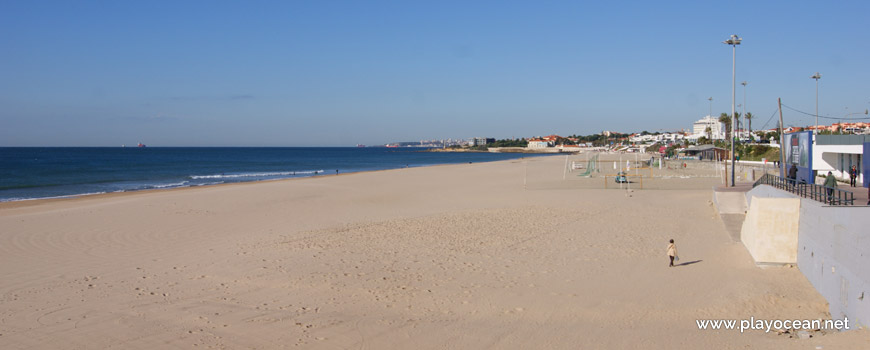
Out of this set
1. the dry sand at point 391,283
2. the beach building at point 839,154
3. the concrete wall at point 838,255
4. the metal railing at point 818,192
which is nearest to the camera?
the concrete wall at point 838,255

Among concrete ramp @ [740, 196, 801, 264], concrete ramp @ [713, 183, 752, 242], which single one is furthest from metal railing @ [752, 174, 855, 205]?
concrete ramp @ [713, 183, 752, 242]

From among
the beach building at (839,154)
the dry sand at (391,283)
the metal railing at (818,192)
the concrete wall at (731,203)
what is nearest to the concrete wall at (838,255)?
the metal railing at (818,192)

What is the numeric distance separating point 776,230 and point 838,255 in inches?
101

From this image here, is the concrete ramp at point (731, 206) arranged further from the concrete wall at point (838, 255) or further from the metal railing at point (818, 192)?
the concrete wall at point (838, 255)

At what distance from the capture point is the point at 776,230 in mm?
10133

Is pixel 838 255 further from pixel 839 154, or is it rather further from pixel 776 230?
pixel 839 154

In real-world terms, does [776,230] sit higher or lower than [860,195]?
lower

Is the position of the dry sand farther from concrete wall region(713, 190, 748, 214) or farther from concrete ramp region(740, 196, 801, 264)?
concrete wall region(713, 190, 748, 214)

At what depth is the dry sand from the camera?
7.22m

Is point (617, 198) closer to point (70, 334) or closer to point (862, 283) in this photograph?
point (862, 283)

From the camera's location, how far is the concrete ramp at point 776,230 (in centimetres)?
999

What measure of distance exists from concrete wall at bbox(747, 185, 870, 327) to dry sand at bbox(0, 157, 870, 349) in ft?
1.21

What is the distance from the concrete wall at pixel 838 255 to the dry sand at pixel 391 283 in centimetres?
37

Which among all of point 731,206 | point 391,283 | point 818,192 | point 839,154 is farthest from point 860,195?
point 391,283
